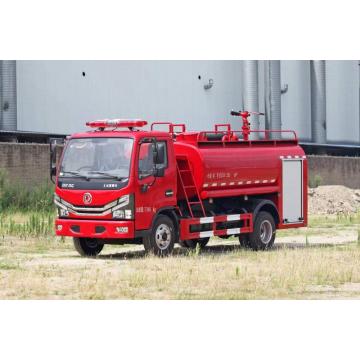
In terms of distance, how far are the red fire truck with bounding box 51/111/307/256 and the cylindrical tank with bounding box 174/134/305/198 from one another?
20mm

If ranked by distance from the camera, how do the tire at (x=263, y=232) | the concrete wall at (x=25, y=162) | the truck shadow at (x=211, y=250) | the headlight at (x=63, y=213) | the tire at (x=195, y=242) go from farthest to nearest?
the concrete wall at (x=25, y=162) < the tire at (x=195, y=242) < the tire at (x=263, y=232) < the truck shadow at (x=211, y=250) < the headlight at (x=63, y=213)

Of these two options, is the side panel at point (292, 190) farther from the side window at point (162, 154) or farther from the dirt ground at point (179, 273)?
the side window at point (162, 154)

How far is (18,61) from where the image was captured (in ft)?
106

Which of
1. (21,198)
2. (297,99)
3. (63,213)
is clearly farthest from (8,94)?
(297,99)

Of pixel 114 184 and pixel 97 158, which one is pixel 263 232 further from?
pixel 97 158

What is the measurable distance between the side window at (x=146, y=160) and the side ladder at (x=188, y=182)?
1269mm

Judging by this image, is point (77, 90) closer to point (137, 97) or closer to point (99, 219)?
point (137, 97)

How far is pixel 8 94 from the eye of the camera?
31.7 metres

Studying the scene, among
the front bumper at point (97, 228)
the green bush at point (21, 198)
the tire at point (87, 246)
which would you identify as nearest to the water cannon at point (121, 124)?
the front bumper at point (97, 228)

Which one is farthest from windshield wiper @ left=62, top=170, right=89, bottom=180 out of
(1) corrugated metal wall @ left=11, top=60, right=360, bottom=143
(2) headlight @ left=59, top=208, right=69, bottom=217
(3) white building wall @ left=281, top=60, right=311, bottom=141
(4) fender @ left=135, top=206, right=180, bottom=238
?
(3) white building wall @ left=281, top=60, right=311, bottom=141

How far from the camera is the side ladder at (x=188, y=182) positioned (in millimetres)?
19141

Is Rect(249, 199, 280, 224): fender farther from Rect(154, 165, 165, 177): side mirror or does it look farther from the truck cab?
Rect(154, 165, 165, 177): side mirror

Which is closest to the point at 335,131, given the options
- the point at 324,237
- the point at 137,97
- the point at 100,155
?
the point at 137,97

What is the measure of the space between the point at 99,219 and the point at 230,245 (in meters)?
4.69
